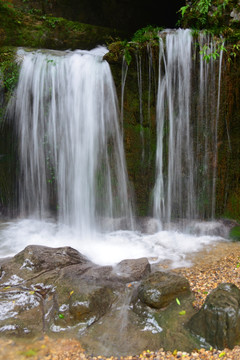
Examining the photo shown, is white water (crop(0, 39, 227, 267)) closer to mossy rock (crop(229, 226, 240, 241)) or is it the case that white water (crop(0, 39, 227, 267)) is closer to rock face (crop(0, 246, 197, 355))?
mossy rock (crop(229, 226, 240, 241))

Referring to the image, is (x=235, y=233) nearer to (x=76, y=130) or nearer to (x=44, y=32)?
(x=76, y=130)

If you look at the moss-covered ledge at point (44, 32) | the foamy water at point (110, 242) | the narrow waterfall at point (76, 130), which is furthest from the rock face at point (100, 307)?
the moss-covered ledge at point (44, 32)

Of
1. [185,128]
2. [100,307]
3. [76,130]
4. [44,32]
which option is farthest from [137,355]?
[44,32]

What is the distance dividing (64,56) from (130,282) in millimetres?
6012

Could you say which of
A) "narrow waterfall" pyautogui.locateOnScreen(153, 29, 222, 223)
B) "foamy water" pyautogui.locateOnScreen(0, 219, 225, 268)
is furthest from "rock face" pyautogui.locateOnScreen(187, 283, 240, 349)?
"narrow waterfall" pyautogui.locateOnScreen(153, 29, 222, 223)

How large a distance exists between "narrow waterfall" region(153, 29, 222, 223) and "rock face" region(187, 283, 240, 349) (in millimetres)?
3878

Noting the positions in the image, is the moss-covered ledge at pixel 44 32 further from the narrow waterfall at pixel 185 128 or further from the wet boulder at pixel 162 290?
the wet boulder at pixel 162 290

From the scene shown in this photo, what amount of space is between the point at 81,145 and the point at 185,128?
8.67 ft

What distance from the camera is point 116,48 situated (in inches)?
268

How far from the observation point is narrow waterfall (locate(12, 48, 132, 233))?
23.6 ft

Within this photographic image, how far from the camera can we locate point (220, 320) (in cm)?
Answer: 290

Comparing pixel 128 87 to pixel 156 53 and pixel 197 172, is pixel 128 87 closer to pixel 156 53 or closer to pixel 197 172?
pixel 156 53

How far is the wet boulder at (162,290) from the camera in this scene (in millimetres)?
3537

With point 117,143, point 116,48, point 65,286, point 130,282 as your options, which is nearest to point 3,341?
point 65,286
